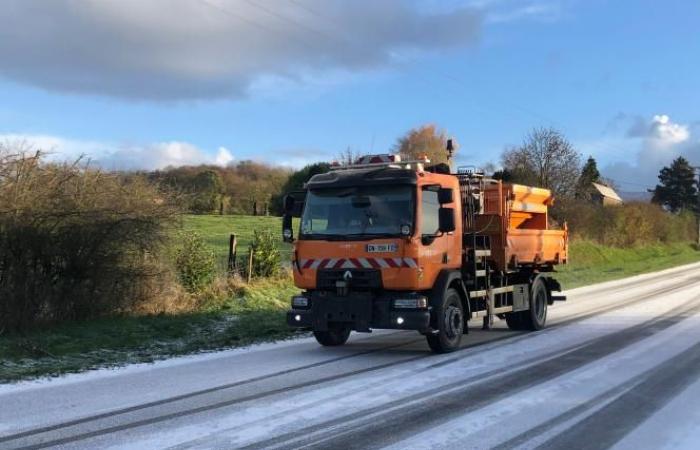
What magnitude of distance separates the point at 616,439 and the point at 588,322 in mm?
9094

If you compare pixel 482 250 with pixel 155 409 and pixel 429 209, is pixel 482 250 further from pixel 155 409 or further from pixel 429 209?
pixel 155 409

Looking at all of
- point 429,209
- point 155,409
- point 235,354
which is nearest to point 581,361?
point 429,209

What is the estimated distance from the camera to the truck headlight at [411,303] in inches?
372

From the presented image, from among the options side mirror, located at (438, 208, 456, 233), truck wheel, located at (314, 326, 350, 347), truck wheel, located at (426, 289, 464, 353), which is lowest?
truck wheel, located at (314, 326, 350, 347)

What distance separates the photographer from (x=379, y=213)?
32.2 ft

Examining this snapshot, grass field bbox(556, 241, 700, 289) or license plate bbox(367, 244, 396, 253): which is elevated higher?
license plate bbox(367, 244, 396, 253)

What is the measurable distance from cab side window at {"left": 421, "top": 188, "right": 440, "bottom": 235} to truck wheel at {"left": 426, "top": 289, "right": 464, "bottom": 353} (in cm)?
100

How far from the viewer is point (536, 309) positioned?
13398 millimetres

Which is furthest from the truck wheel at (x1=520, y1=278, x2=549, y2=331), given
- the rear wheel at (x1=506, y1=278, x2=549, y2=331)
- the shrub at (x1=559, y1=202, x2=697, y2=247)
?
the shrub at (x1=559, y1=202, x2=697, y2=247)

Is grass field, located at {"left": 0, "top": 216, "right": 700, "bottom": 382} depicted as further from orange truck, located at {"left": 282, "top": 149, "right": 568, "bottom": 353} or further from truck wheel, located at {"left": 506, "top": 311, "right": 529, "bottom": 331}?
truck wheel, located at {"left": 506, "top": 311, "right": 529, "bottom": 331}

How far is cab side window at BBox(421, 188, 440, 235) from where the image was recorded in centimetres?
974

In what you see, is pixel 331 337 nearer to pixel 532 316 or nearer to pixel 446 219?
pixel 446 219

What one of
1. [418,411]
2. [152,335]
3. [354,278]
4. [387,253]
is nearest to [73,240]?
[152,335]

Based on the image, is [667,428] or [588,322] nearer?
[667,428]
